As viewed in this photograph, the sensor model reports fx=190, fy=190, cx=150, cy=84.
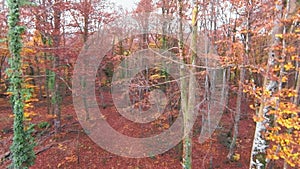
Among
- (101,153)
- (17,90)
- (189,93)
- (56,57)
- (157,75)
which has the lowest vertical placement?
(101,153)

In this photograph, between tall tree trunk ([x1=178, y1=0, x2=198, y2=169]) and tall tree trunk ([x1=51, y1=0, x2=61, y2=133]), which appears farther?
tall tree trunk ([x1=51, y1=0, x2=61, y2=133])

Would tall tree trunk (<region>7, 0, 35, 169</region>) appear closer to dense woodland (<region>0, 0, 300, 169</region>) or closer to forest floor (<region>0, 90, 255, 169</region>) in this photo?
dense woodland (<region>0, 0, 300, 169</region>)

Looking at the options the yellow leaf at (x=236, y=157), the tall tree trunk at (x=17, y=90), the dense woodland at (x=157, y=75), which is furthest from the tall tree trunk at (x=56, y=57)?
the yellow leaf at (x=236, y=157)

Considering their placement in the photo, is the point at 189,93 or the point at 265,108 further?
the point at 189,93

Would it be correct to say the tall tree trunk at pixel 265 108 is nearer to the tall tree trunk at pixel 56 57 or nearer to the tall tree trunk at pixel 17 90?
the tall tree trunk at pixel 17 90

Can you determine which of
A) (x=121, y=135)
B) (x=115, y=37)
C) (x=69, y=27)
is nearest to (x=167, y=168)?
(x=121, y=135)

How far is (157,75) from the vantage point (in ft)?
23.0

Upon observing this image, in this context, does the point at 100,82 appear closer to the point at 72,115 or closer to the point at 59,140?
the point at 72,115

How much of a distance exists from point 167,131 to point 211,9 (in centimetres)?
561

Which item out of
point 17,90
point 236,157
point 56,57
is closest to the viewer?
point 17,90

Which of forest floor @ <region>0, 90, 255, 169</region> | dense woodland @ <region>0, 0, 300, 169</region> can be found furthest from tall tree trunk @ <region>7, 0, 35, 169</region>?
forest floor @ <region>0, 90, 255, 169</region>

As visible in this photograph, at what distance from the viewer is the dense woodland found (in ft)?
14.4

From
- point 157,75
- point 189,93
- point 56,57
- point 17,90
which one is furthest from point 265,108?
point 56,57

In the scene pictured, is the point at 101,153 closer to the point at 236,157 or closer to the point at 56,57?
the point at 56,57
